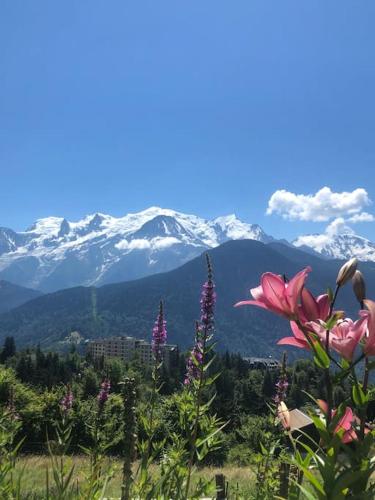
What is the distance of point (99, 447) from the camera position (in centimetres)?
371

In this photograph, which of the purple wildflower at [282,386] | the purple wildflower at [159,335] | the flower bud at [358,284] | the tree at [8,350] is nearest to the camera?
the flower bud at [358,284]

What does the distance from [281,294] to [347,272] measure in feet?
0.91

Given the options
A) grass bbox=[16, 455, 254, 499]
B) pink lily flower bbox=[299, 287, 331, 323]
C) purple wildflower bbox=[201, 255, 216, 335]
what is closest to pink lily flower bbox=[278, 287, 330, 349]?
pink lily flower bbox=[299, 287, 331, 323]

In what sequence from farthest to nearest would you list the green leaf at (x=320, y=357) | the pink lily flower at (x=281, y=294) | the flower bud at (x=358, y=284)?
the flower bud at (x=358, y=284)
the pink lily flower at (x=281, y=294)
the green leaf at (x=320, y=357)

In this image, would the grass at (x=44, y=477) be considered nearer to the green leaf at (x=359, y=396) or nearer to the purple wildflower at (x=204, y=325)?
the purple wildflower at (x=204, y=325)

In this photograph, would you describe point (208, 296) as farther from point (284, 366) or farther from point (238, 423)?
point (238, 423)

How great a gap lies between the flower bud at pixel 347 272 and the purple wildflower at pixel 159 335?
2810mm

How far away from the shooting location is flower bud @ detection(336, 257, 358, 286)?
64.3 inches

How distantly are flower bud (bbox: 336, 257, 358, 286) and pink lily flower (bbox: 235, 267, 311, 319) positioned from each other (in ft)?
0.56

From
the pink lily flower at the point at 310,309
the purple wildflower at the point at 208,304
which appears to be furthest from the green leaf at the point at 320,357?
the purple wildflower at the point at 208,304

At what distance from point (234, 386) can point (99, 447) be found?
279 feet

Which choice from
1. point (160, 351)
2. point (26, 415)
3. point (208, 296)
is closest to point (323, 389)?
point (208, 296)

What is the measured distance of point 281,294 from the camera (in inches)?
63.0

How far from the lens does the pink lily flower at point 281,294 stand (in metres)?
1.56
